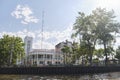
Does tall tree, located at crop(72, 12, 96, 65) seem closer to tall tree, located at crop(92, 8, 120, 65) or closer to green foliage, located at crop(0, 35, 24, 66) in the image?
tall tree, located at crop(92, 8, 120, 65)

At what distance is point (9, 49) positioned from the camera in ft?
281

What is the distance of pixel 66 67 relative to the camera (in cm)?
6806

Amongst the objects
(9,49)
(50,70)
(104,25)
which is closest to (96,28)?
(104,25)

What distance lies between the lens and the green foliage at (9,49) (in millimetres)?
85500

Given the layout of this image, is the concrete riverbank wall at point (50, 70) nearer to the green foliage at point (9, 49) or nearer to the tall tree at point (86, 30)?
the tall tree at point (86, 30)

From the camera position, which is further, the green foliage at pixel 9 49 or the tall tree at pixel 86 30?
the green foliage at pixel 9 49

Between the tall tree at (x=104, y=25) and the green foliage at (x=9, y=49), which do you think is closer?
the tall tree at (x=104, y=25)

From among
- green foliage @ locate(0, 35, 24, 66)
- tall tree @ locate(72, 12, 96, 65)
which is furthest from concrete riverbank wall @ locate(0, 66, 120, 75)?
green foliage @ locate(0, 35, 24, 66)

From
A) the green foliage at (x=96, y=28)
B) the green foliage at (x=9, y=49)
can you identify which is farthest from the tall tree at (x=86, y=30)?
the green foliage at (x=9, y=49)

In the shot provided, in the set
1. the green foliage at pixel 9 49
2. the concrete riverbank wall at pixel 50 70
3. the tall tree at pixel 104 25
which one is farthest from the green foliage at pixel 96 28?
the green foliage at pixel 9 49

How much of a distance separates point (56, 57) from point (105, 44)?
171 feet

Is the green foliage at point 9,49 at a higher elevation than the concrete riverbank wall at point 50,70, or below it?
higher

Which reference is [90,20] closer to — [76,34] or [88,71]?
[76,34]

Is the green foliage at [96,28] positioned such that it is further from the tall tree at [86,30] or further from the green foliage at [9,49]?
the green foliage at [9,49]
